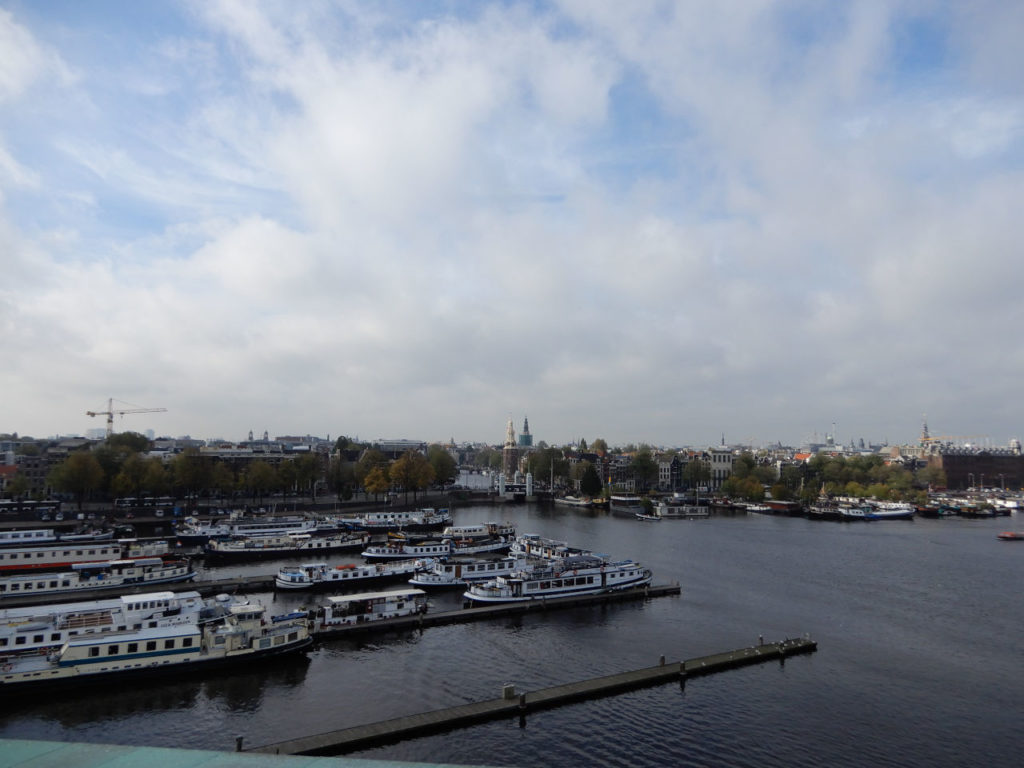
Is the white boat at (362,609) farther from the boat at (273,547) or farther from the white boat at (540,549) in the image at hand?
the boat at (273,547)

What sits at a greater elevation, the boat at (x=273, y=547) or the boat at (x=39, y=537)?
the boat at (x=39, y=537)

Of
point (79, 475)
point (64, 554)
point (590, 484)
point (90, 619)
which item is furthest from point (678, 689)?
point (590, 484)

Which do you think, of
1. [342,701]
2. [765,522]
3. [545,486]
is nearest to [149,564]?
[342,701]

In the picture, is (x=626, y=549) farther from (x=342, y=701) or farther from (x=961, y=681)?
(x=342, y=701)

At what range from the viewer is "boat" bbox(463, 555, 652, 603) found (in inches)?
1334

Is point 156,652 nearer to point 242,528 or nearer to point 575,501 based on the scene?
point 242,528

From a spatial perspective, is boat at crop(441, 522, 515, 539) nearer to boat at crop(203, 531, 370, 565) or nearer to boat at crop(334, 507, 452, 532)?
boat at crop(203, 531, 370, 565)

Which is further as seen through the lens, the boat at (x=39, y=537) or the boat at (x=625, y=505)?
the boat at (x=625, y=505)

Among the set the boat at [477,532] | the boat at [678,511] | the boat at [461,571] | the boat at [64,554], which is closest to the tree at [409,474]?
the boat at [477,532]

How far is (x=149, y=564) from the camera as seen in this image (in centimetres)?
3812

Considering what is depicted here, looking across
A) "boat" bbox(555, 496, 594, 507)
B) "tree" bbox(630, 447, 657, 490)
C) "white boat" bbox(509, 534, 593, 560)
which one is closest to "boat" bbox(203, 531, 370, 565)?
"white boat" bbox(509, 534, 593, 560)

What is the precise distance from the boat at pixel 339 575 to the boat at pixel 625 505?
4752 centimetres

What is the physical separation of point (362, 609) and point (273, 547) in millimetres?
21071

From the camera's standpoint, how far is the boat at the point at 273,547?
45812mm
